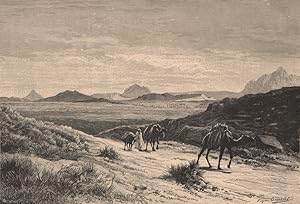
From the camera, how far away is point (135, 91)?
6.55 metres

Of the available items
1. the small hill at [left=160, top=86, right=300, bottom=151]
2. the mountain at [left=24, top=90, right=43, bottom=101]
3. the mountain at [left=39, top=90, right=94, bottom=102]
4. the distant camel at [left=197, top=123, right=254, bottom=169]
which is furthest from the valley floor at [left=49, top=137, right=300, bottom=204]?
the mountain at [left=24, top=90, right=43, bottom=101]

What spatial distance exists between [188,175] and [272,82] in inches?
58.7

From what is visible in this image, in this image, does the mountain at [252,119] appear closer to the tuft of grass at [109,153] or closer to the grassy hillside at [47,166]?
the tuft of grass at [109,153]

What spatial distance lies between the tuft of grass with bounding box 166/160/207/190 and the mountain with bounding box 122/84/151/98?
87 cm

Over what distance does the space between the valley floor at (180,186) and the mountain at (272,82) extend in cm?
87

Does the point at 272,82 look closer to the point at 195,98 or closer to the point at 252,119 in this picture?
the point at 252,119

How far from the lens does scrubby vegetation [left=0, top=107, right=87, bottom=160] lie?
20.1 ft

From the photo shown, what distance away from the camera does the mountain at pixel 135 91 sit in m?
6.51

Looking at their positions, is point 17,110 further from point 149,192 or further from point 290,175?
point 290,175
